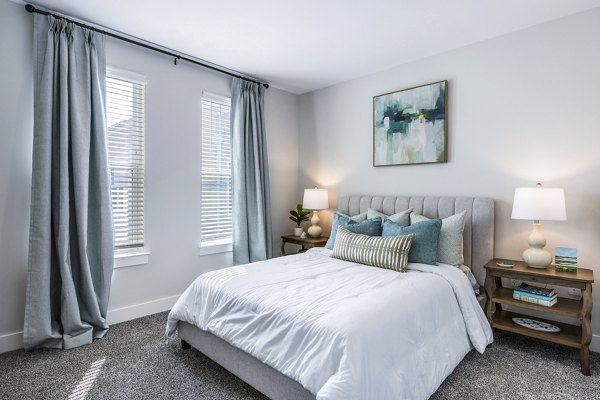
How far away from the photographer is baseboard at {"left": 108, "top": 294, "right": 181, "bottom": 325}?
2.99m

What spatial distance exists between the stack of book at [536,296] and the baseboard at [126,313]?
3204 millimetres

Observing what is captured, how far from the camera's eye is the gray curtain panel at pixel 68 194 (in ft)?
8.08

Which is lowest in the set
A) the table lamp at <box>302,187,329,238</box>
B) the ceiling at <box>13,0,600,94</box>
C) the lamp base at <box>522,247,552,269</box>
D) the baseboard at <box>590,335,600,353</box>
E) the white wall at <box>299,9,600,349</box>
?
the baseboard at <box>590,335,600,353</box>

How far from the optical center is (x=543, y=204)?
7.75 feet

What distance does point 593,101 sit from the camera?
8.18 feet

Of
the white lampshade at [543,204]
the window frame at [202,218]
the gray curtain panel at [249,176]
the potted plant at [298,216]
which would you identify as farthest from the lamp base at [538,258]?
the window frame at [202,218]

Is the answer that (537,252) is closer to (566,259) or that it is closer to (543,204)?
(566,259)

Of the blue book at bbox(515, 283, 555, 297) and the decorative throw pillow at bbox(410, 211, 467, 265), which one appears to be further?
the decorative throw pillow at bbox(410, 211, 467, 265)

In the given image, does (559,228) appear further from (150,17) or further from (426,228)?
(150,17)

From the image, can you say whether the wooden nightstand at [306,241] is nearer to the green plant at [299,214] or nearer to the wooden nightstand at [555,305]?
the green plant at [299,214]

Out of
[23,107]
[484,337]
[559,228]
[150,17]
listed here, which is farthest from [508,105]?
[23,107]

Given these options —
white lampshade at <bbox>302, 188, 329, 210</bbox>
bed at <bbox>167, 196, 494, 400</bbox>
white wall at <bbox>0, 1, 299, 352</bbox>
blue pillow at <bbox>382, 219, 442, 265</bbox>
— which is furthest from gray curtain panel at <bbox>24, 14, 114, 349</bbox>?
blue pillow at <bbox>382, 219, 442, 265</bbox>

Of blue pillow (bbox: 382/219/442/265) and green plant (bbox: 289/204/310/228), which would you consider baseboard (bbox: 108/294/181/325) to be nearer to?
green plant (bbox: 289/204/310/228)

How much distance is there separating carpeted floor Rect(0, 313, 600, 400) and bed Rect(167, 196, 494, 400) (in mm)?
132
